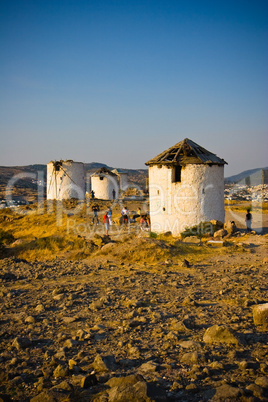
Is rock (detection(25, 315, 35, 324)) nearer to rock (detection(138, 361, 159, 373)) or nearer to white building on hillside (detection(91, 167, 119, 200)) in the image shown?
rock (detection(138, 361, 159, 373))

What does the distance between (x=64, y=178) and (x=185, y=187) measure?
1710 cm

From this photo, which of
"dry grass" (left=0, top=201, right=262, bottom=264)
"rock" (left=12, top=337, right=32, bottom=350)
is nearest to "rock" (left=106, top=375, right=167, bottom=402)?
"rock" (left=12, top=337, right=32, bottom=350)

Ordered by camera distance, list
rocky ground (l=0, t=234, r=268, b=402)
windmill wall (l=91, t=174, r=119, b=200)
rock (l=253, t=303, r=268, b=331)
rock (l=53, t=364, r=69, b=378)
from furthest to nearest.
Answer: windmill wall (l=91, t=174, r=119, b=200) < rock (l=253, t=303, r=268, b=331) < rock (l=53, t=364, r=69, b=378) < rocky ground (l=0, t=234, r=268, b=402)

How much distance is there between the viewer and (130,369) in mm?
4020

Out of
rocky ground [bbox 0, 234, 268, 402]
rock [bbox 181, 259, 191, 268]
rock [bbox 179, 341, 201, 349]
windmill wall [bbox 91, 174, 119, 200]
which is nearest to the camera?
rocky ground [bbox 0, 234, 268, 402]

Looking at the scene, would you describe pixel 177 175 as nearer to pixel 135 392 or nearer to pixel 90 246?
pixel 90 246

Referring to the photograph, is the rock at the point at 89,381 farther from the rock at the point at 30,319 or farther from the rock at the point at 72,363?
the rock at the point at 30,319

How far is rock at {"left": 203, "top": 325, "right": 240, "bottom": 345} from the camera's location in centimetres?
460

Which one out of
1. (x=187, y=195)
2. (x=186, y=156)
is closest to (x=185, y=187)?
(x=187, y=195)

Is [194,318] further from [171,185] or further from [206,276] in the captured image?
[171,185]

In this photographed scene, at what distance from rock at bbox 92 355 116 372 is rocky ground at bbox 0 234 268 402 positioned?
0.01m

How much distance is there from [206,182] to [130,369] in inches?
500

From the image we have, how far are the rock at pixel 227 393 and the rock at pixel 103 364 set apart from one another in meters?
1.36

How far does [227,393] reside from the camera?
324 cm
